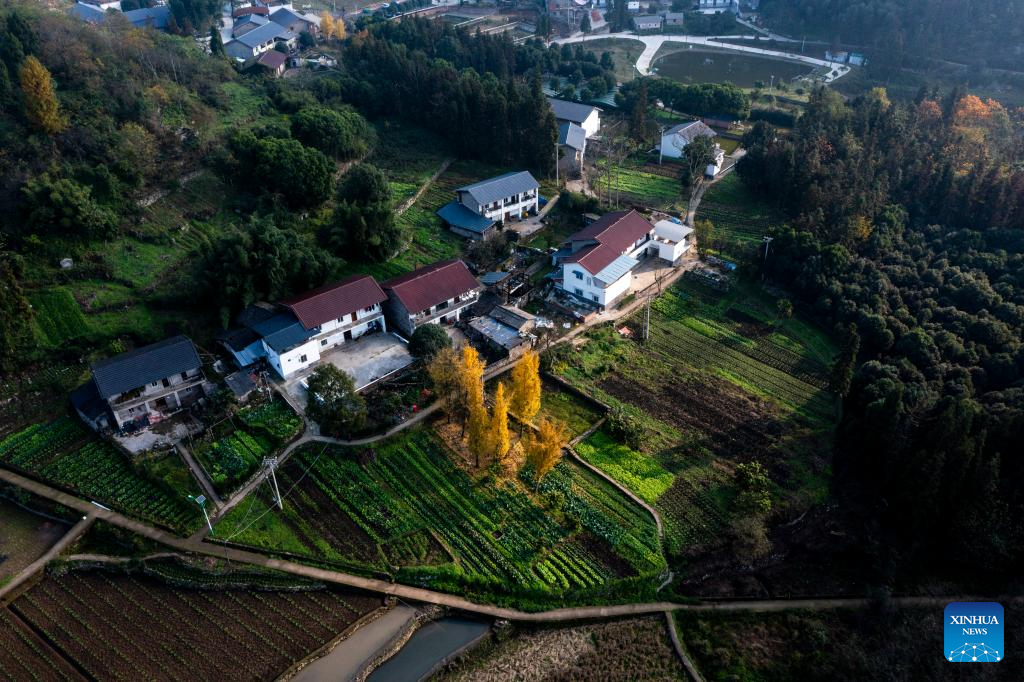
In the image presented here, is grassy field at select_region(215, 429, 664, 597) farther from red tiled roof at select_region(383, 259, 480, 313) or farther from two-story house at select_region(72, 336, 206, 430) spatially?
red tiled roof at select_region(383, 259, 480, 313)

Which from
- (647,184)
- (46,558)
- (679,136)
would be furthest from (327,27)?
(46,558)

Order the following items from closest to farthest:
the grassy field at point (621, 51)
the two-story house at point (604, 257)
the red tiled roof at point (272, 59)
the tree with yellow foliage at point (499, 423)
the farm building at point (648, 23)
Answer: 1. the tree with yellow foliage at point (499, 423)
2. the two-story house at point (604, 257)
3. the red tiled roof at point (272, 59)
4. the grassy field at point (621, 51)
5. the farm building at point (648, 23)

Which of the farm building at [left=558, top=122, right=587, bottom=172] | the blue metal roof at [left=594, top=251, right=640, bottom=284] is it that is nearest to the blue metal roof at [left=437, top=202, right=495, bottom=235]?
the blue metal roof at [left=594, top=251, right=640, bottom=284]

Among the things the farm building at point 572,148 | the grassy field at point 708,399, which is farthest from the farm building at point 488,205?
the grassy field at point 708,399

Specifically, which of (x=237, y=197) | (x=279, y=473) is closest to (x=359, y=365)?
(x=279, y=473)

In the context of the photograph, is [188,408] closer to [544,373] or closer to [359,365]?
[359,365]

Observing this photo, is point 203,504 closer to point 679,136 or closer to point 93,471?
point 93,471

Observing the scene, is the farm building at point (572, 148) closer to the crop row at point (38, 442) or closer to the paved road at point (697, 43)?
the paved road at point (697, 43)
